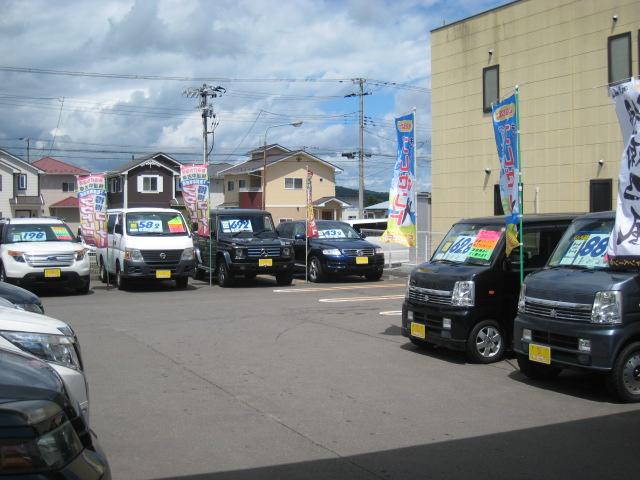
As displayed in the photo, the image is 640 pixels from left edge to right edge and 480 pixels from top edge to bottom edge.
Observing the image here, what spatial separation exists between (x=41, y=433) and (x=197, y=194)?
1790 cm

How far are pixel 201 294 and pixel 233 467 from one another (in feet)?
41.0

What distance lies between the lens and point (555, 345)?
7535 millimetres

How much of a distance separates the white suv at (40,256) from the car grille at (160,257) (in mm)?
1505

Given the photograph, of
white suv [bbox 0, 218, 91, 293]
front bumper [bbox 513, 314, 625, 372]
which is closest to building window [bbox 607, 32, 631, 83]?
front bumper [bbox 513, 314, 625, 372]

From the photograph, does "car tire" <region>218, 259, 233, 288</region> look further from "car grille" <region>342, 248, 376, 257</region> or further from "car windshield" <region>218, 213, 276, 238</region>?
"car grille" <region>342, 248, 376, 257</region>

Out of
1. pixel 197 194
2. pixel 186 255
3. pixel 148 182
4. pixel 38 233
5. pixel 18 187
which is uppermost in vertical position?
pixel 148 182

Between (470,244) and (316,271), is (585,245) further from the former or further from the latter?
(316,271)

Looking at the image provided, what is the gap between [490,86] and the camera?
22.0m

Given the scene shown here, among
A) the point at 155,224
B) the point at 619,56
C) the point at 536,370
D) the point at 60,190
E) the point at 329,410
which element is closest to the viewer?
the point at 329,410

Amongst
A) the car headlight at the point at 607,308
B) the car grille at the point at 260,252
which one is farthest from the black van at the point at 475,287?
the car grille at the point at 260,252

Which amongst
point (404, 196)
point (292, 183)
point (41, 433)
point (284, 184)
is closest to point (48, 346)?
point (41, 433)

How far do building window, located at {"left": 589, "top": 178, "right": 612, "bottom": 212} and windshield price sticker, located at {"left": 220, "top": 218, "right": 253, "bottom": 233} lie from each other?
9.54 meters

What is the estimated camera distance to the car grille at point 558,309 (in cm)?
728

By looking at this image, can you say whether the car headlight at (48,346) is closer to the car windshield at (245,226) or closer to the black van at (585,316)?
the black van at (585,316)
